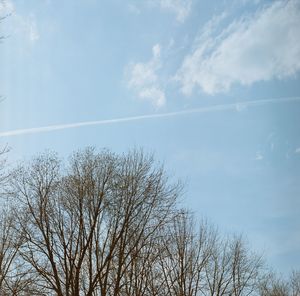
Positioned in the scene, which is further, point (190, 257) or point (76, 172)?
point (190, 257)

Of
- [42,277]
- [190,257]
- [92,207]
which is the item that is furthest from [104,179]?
[190,257]

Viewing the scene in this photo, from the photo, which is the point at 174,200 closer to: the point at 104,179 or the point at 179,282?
the point at 104,179

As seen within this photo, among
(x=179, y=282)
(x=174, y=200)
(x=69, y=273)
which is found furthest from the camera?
(x=179, y=282)

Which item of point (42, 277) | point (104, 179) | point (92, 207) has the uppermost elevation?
point (104, 179)

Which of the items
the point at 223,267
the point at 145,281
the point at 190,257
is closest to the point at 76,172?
the point at 145,281

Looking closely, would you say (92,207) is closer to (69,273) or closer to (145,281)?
(69,273)

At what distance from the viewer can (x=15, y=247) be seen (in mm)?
18828

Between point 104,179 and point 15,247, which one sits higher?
point 104,179

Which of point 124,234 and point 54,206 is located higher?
point 54,206

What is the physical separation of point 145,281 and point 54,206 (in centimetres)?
593

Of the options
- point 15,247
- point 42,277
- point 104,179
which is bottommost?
point 42,277

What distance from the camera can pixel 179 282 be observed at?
22.3 meters

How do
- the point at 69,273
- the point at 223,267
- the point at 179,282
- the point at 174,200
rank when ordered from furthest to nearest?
1. the point at 223,267
2. the point at 179,282
3. the point at 174,200
4. the point at 69,273

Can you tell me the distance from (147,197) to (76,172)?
3.51m
